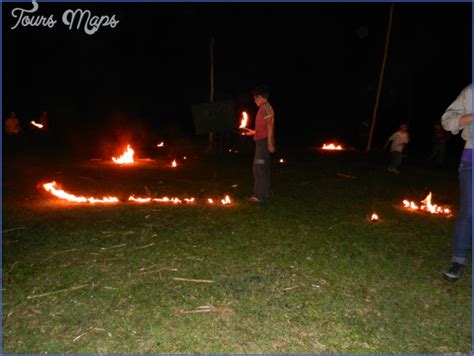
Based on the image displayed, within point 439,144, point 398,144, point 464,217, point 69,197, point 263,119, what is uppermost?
point 263,119

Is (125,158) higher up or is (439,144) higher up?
(439,144)

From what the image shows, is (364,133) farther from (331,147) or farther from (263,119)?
(263,119)

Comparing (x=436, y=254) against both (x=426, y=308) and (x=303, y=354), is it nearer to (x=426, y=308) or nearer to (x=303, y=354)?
(x=426, y=308)

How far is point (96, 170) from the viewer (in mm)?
13562

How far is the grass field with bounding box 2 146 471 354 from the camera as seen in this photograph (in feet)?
11.5

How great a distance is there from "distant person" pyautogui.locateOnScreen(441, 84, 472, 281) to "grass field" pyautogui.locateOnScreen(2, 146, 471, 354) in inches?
12.2

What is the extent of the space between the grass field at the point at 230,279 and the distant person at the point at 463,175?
0.31 m

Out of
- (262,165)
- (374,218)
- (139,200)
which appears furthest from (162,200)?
(374,218)

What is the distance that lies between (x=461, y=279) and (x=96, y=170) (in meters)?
11.4

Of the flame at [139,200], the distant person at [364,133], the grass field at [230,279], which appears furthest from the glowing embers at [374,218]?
the distant person at [364,133]

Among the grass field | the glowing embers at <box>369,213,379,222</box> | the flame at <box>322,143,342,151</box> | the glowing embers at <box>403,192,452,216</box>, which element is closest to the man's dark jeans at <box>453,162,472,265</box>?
the grass field

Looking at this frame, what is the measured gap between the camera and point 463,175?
15.4 ft

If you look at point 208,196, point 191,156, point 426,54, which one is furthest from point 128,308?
point 426,54

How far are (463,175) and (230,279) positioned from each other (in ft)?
9.55
